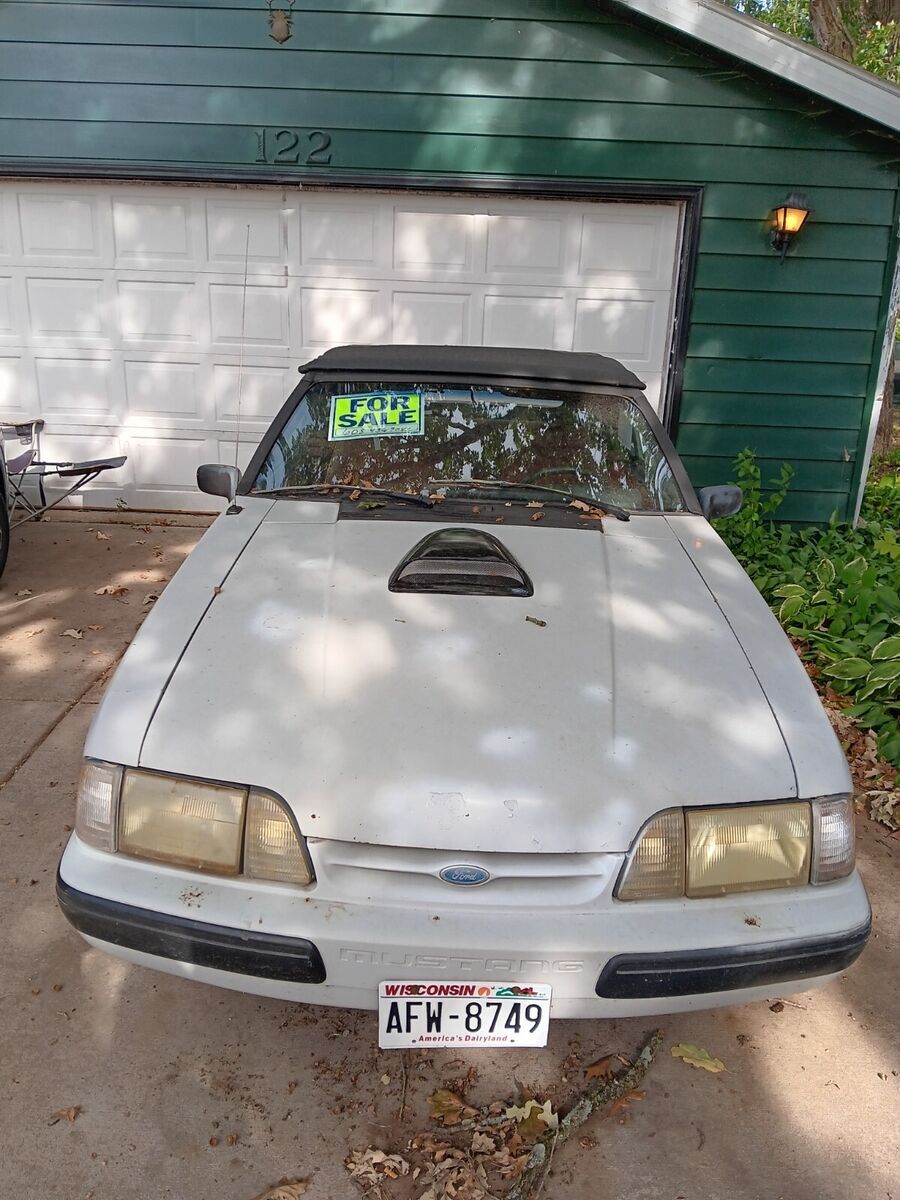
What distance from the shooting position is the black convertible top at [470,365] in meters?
2.96

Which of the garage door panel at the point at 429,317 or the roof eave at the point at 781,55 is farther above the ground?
the roof eave at the point at 781,55

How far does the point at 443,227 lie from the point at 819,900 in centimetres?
540

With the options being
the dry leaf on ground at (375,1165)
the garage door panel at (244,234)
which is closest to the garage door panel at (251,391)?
the garage door panel at (244,234)

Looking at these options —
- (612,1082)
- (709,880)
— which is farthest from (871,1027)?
(709,880)

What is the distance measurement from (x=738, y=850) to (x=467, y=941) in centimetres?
57

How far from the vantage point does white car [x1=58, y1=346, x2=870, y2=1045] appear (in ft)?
5.27

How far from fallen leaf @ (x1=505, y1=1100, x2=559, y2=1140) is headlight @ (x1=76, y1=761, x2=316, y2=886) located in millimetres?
771

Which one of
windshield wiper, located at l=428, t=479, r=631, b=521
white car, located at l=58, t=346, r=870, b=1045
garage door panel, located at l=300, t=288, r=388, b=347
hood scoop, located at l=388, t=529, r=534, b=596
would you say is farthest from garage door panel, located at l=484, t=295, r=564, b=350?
white car, located at l=58, t=346, r=870, b=1045

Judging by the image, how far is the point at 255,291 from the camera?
242 inches

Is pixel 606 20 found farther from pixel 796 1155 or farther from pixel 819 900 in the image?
pixel 796 1155

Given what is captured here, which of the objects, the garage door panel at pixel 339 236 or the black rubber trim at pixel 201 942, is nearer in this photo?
the black rubber trim at pixel 201 942

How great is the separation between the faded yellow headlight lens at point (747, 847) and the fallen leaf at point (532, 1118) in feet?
2.15

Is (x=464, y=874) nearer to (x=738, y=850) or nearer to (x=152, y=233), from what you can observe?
(x=738, y=850)

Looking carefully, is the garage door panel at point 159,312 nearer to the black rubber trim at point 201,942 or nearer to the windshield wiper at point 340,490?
the windshield wiper at point 340,490
